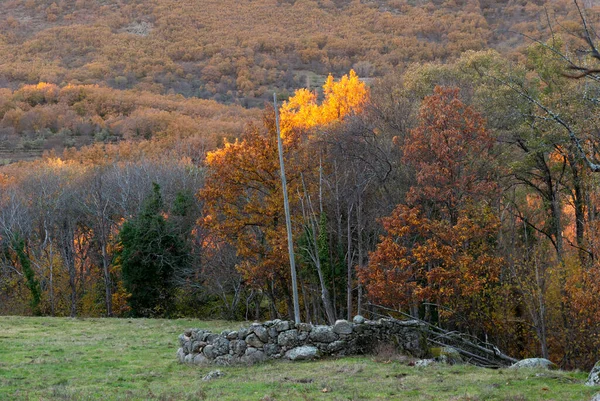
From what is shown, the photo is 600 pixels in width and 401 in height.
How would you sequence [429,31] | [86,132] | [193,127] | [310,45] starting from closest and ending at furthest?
[193,127], [86,132], [429,31], [310,45]

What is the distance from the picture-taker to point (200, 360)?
20594 millimetres

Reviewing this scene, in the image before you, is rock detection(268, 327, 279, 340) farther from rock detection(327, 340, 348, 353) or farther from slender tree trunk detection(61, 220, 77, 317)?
slender tree trunk detection(61, 220, 77, 317)

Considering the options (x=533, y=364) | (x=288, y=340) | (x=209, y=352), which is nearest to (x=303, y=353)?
(x=288, y=340)

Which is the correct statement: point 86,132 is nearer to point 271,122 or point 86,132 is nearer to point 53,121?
point 53,121

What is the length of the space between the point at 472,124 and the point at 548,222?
26.4 feet

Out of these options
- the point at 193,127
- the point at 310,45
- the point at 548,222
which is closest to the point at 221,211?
the point at 548,222

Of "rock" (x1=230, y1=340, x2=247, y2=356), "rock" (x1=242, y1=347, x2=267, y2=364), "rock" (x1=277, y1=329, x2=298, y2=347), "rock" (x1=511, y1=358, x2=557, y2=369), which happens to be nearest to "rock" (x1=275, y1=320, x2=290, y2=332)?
"rock" (x1=277, y1=329, x2=298, y2=347)

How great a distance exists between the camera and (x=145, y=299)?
4306cm

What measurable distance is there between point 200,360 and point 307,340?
3359mm

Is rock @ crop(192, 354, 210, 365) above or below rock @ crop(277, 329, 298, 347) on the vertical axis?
below

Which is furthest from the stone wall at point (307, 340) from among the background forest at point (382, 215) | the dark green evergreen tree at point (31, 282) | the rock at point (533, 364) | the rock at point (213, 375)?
the dark green evergreen tree at point (31, 282)

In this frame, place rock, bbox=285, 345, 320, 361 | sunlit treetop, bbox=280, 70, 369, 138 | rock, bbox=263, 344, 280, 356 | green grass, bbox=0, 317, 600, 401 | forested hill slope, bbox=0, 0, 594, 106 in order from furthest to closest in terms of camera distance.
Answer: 1. forested hill slope, bbox=0, 0, 594, 106
2. sunlit treetop, bbox=280, 70, 369, 138
3. rock, bbox=263, 344, 280, 356
4. rock, bbox=285, 345, 320, 361
5. green grass, bbox=0, 317, 600, 401

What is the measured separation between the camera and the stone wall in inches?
797

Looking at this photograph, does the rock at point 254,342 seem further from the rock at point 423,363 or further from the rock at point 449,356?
the rock at point 449,356
